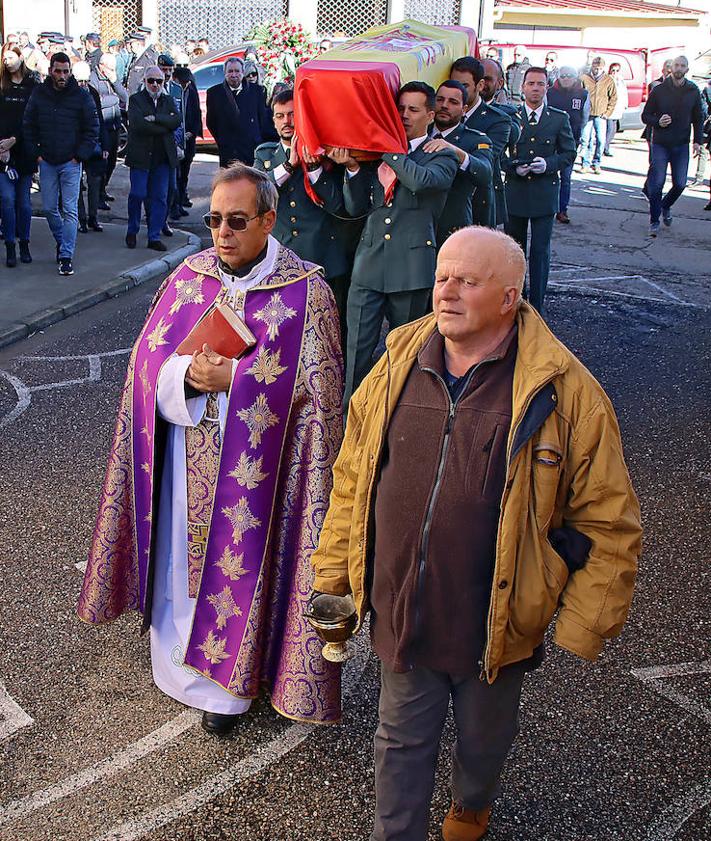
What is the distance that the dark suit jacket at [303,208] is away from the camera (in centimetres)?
672

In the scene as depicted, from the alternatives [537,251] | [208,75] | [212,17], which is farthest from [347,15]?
[537,251]

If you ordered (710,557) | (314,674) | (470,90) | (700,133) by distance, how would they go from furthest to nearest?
(700,133)
(470,90)
(710,557)
(314,674)

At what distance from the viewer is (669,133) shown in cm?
1538

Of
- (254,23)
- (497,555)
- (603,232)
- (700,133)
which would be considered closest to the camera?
(497,555)

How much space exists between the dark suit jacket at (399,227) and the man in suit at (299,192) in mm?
122

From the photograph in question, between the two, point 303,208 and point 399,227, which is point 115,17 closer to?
point 303,208

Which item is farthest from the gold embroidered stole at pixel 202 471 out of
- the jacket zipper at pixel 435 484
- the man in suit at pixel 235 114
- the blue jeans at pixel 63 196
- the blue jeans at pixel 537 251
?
the man in suit at pixel 235 114

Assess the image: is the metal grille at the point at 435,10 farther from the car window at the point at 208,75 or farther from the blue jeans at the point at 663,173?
the blue jeans at the point at 663,173

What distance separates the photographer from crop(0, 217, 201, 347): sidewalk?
935cm

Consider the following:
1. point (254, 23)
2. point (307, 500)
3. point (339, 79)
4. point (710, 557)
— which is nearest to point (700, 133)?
point (339, 79)

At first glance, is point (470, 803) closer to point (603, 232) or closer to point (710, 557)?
point (710, 557)

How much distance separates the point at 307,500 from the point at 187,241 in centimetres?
940

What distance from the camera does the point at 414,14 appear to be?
30.4m

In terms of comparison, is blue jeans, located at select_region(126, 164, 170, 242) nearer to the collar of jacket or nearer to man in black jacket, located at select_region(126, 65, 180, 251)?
man in black jacket, located at select_region(126, 65, 180, 251)
